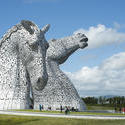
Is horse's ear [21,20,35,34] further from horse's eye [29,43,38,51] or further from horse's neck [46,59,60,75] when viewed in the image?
horse's neck [46,59,60,75]

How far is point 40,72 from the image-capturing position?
1997 cm

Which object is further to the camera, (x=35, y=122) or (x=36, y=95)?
(x=36, y=95)

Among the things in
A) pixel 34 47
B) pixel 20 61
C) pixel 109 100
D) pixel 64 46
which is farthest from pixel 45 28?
pixel 109 100

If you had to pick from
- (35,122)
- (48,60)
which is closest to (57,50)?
(48,60)

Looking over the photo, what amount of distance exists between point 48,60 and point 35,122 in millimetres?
11975

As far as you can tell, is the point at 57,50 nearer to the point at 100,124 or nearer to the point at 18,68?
the point at 18,68

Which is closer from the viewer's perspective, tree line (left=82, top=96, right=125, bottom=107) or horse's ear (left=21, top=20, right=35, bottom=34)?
horse's ear (left=21, top=20, right=35, bottom=34)

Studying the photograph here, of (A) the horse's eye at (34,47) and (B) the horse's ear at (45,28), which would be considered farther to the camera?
(B) the horse's ear at (45,28)

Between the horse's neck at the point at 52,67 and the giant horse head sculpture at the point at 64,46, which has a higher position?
the giant horse head sculpture at the point at 64,46

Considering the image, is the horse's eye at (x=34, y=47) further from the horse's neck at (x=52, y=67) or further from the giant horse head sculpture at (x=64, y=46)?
the giant horse head sculpture at (x=64, y=46)

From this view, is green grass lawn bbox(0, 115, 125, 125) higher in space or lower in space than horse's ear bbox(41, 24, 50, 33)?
lower

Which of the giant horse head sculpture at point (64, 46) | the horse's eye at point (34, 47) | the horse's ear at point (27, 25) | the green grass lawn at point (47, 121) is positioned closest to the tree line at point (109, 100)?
the giant horse head sculpture at point (64, 46)

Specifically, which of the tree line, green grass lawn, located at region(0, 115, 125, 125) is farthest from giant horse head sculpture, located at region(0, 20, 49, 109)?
the tree line

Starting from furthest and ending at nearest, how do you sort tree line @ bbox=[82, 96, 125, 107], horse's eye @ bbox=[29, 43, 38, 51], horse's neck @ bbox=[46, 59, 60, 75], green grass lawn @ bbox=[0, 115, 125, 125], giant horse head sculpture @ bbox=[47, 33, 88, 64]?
tree line @ bbox=[82, 96, 125, 107], giant horse head sculpture @ bbox=[47, 33, 88, 64], horse's neck @ bbox=[46, 59, 60, 75], horse's eye @ bbox=[29, 43, 38, 51], green grass lawn @ bbox=[0, 115, 125, 125]
